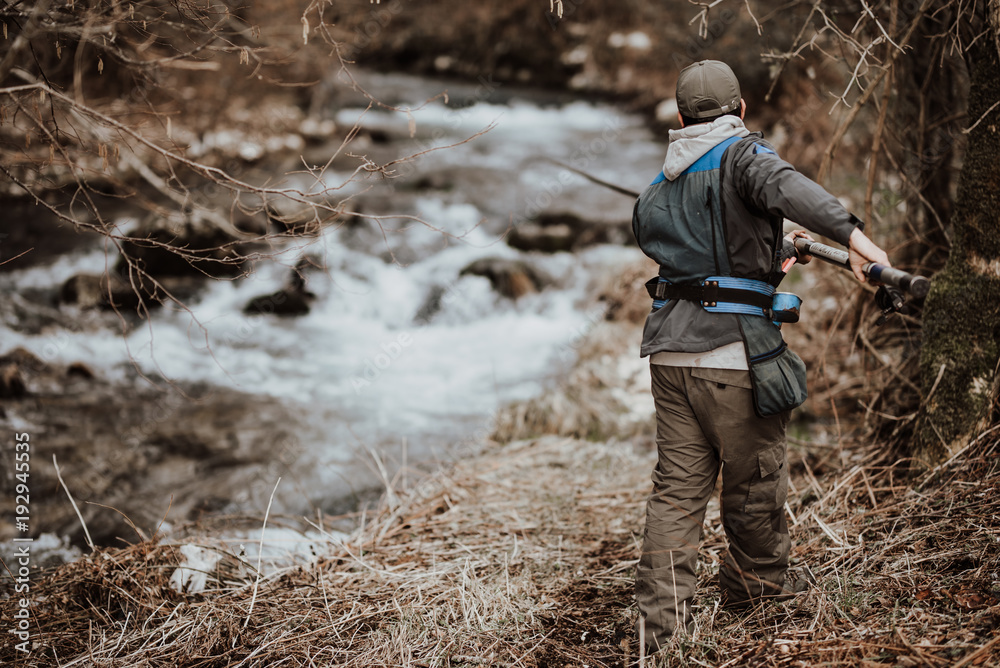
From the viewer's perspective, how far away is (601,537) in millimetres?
3361

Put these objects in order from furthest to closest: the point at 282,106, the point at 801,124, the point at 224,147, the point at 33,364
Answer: the point at 282,106 → the point at 224,147 → the point at 801,124 → the point at 33,364

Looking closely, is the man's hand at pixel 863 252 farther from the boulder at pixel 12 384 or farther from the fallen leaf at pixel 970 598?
the boulder at pixel 12 384

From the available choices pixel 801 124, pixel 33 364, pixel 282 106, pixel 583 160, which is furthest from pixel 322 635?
pixel 282 106

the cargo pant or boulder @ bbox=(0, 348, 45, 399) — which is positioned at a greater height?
the cargo pant

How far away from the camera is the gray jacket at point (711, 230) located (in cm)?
224

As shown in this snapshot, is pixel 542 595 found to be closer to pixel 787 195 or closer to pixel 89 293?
pixel 787 195

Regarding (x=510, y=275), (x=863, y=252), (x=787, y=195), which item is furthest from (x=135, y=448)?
(x=863, y=252)

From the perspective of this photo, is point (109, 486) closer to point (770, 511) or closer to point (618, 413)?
point (618, 413)

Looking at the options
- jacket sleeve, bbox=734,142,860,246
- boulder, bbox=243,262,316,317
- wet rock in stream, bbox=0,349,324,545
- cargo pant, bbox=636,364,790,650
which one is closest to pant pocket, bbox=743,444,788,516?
cargo pant, bbox=636,364,790,650

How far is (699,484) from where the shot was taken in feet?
8.04

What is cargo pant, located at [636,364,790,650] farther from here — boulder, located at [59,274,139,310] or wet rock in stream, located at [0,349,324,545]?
boulder, located at [59,274,139,310]

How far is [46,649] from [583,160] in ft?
32.4

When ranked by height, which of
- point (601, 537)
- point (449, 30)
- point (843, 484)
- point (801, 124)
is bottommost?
point (601, 537)

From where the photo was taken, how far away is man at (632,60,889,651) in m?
2.30
